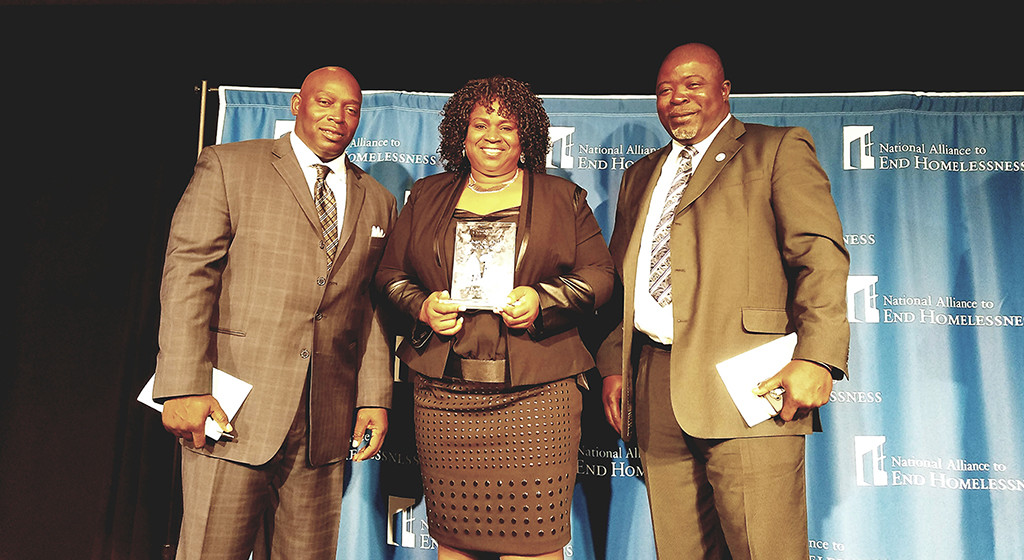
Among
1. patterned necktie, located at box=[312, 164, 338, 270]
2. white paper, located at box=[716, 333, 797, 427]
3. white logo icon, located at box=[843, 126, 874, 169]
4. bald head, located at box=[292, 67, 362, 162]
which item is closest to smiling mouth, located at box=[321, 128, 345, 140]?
bald head, located at box=[292, 67, 362, 162]

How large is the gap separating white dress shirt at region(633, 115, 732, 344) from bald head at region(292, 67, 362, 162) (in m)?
1.12

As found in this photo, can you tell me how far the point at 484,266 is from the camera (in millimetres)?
2041

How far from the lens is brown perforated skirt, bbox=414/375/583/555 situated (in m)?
2.02

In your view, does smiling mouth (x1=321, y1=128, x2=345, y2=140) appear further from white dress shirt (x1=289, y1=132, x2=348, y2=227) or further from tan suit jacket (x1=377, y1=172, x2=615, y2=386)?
tan suit jacket (x1=377, y1=172, x2=615, y2=386)

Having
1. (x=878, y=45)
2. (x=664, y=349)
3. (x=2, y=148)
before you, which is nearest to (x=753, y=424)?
(x=664, y=349)

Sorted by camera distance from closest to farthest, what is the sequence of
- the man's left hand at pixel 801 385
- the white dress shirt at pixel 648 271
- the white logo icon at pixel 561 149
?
the man's left hand at pixel 801 385
the white dress shirt at pixel 648 271
the white logo icon at pixel 561 149

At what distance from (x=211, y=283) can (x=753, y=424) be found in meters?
1.73

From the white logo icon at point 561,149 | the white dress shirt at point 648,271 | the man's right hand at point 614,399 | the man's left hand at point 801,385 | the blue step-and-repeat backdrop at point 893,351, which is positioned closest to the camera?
the man's left hand at point 801,385

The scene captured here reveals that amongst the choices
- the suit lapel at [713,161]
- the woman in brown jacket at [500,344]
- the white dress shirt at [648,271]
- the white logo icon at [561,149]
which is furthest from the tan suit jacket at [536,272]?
the white logo icon at [561,149]

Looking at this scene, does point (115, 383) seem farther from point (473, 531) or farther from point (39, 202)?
point (473, 531)

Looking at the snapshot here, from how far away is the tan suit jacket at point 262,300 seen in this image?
200cm

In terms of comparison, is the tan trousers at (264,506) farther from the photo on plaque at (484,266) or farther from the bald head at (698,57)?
the bald head at (698,57)

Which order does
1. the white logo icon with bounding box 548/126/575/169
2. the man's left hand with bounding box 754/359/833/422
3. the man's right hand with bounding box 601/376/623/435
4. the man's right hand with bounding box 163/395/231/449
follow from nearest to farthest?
the man's left hand with bounding box 754/359/833/422, the man's right hand with bounding box 163/395/231/449, the man's right hand with bounding box 601/376/623/435, the white logo icon with bounding box 548/126/575/169

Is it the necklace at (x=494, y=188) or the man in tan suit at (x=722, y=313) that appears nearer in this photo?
the man in tan suit at (x=722, y=313)
